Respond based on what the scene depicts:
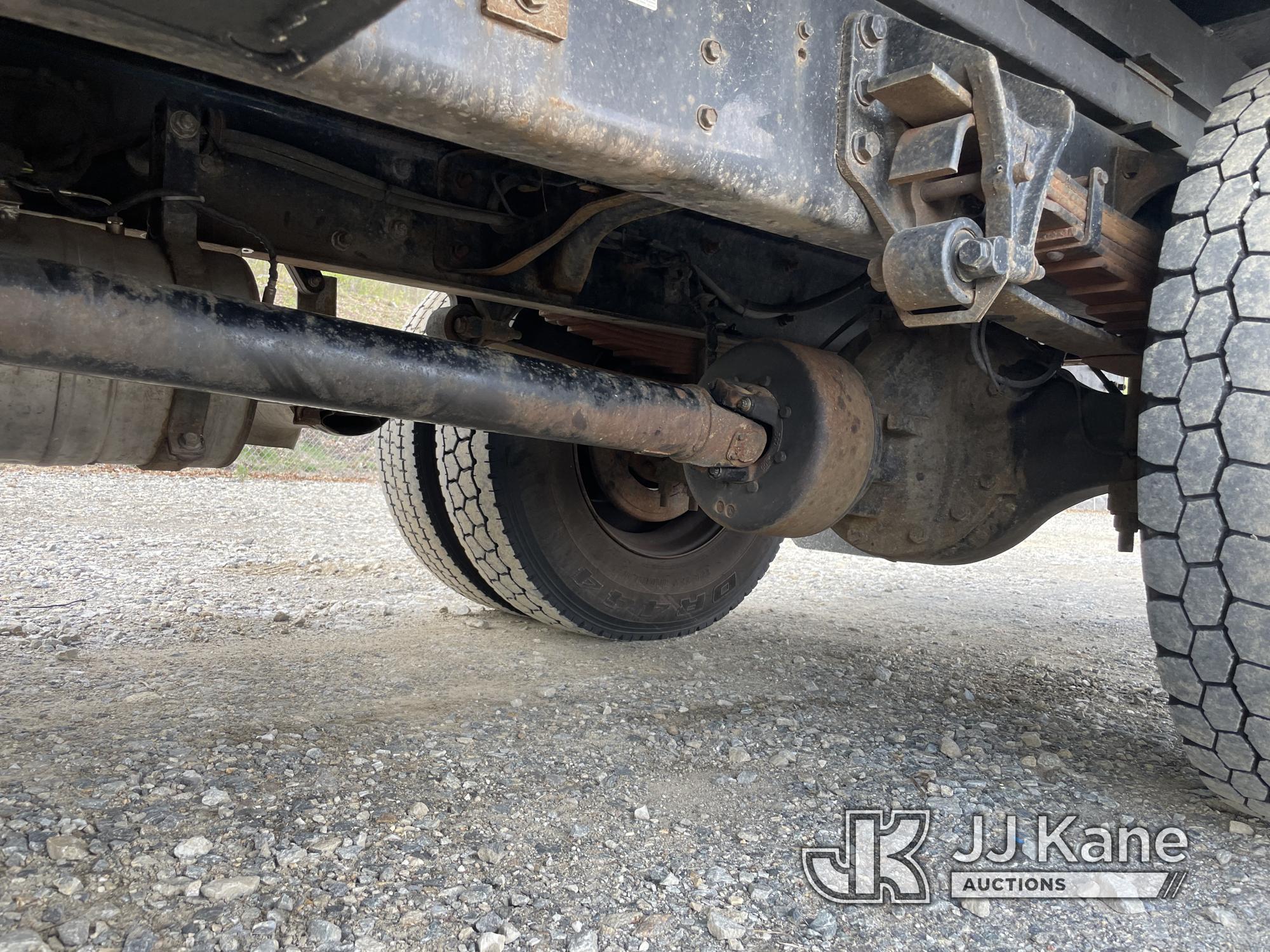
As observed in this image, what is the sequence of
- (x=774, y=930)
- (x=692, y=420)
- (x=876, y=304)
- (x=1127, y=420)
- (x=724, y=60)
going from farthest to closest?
(x=876, y=304) < (x=1127, y=420) < (x=692, y=420) < (x=774, y=930) < (x=724, y=60)

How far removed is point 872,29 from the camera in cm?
126

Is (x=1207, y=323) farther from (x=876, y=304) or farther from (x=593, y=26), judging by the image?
(x=593, y=26)

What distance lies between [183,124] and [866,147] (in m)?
1.00

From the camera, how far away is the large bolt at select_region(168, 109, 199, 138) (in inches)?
50.0

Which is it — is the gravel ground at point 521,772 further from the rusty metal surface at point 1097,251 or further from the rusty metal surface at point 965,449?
the rusty metal surface at point 1097,251

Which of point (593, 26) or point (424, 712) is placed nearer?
point (593, 26)

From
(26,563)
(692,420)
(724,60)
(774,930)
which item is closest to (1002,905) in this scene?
(774,930)

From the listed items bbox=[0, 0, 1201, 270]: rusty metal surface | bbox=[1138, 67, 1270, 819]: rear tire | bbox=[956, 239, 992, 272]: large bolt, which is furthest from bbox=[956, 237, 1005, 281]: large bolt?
bbox=[1138, 67, 1270, 819]: rear tire

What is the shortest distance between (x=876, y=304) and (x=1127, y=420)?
629mm

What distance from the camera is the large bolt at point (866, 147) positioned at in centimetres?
126

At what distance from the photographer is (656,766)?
180cm

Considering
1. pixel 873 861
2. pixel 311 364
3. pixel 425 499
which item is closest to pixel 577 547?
pixel 425 499

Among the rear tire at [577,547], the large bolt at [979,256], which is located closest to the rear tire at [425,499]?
the rear tire at [577,547]

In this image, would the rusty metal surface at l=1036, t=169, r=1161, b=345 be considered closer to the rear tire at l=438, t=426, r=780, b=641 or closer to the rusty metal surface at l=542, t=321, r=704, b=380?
the rusty metal surface at l=542, t=321, r=704, b=380
